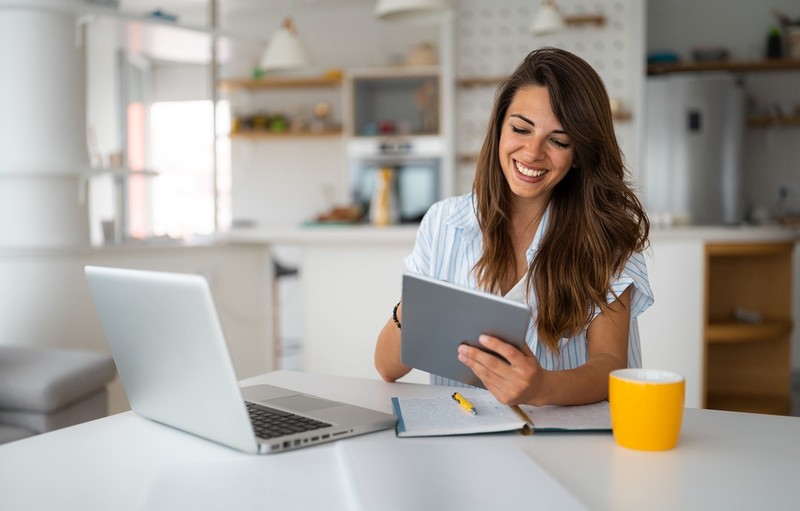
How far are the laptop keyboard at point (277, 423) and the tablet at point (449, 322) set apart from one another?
0.18m

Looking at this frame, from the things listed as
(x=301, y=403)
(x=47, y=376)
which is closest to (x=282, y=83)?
(x=47, y=376)

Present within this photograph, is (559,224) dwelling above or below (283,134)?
below

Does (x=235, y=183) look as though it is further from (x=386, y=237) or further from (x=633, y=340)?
(x=633, y=340)

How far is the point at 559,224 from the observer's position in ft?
4.92

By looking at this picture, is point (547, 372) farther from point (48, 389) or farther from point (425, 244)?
point (48, 389)

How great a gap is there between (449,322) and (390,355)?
0.40 m

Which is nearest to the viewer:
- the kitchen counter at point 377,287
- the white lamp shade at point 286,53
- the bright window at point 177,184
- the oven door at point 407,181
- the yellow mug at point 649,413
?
the yellow mug at point 649,413

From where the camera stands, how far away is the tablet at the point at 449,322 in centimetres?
98

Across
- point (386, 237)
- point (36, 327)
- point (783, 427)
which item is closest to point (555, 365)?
point (783, 427)

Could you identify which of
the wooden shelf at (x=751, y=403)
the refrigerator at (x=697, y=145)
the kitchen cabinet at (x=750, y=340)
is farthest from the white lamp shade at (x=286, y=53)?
the wooden shelf at (x=751, y=403)

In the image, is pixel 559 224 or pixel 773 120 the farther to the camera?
pixel 773 120

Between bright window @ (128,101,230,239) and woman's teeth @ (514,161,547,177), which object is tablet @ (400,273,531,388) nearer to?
woman's teeth @ (514,161,547,177)

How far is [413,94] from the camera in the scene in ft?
21.2

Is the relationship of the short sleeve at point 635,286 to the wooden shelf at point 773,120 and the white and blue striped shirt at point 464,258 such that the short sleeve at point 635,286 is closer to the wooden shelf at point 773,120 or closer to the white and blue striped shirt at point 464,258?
the white and blue striped shirt at point 464,258
